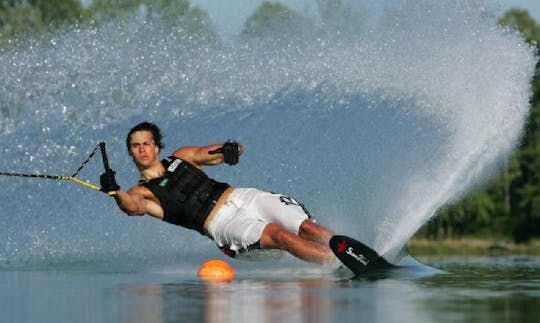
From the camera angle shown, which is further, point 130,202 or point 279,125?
point 279,125

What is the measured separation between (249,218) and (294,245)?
0.56m

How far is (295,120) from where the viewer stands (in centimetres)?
1432

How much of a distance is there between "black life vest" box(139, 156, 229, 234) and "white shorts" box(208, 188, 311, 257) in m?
0.12

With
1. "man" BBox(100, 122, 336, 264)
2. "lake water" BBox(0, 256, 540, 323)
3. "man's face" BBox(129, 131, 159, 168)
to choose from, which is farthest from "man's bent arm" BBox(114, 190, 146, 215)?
"lake water" BBox(0, 256, 540, 323)

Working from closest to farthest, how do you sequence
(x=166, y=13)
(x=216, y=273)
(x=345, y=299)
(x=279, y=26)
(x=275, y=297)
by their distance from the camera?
(x=345, y=299), (x=275, y=297), (x=216, y=273), (x=279, y=26), (x=166, y=13)

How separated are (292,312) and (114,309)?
1.05 metres

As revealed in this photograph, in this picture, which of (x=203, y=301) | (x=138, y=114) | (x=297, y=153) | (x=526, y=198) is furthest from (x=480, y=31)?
(x=526, y=198)

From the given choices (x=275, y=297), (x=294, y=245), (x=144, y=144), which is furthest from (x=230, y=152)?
(x=275, y=297)

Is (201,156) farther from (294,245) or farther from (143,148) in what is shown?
(294,245)

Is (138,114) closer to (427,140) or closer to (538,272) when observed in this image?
(427,140)

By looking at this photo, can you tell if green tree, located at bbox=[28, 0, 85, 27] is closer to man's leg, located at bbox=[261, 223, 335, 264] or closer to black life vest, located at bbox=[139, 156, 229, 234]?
black life vest, located at bbox=[139, 156, 229, 234]

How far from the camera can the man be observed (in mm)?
11352

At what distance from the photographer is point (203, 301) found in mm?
8562

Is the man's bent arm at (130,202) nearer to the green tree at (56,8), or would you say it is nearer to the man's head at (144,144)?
the man's head at (144,144)
